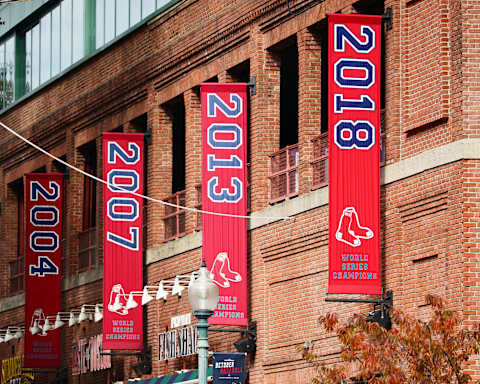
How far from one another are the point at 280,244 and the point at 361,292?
6358mm

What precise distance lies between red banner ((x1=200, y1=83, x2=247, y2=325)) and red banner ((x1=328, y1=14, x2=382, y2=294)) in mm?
6146

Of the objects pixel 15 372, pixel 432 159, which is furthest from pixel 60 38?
pixel 432 159

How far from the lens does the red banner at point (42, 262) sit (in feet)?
157

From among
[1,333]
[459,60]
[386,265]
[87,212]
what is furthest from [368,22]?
[1,333]

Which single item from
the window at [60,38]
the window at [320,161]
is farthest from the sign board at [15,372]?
the window at [320,161]

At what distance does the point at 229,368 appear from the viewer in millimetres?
34938

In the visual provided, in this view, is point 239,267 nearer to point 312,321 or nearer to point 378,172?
point 312,321

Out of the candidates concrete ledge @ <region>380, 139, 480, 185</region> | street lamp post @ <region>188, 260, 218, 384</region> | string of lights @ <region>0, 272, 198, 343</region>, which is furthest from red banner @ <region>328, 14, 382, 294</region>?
street lamp post @ <region>188, 260, 218, 384</region>

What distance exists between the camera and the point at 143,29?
1738 inches

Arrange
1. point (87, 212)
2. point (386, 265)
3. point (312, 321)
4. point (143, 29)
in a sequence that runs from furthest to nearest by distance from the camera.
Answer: point (87, 212) < point (143, 29) < point (312, 321) < point (386, 265)

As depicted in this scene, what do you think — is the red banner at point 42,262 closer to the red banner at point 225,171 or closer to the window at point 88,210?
the window at point 88,210

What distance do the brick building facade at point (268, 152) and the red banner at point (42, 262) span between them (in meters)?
0.69

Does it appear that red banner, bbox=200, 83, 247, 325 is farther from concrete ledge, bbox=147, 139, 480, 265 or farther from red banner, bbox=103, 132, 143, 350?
red banner, bbox=103, 132, 143, 350

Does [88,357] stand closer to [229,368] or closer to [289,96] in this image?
[289,96]
